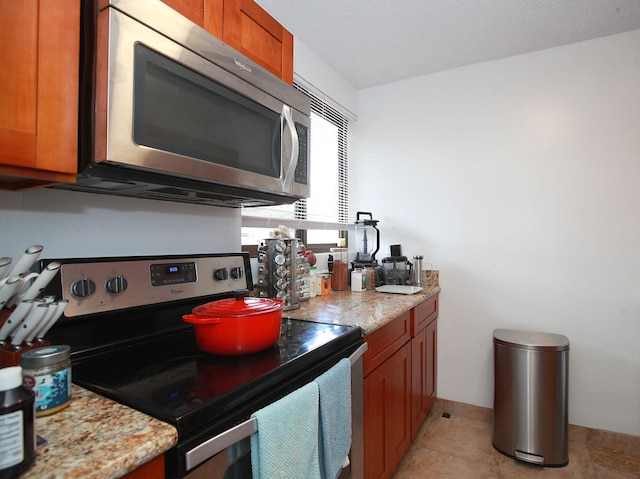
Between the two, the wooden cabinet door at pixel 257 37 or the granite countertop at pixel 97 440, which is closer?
the granite countertop at pixel 97 440

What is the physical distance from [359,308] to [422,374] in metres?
0.86

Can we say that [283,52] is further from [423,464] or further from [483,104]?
[423,464]

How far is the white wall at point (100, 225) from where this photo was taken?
0.96 metres

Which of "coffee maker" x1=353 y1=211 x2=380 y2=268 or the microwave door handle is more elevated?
the microwave door handle

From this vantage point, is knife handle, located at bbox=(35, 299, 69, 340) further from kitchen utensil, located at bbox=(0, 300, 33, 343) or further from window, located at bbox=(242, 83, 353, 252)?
window, located at bbox=(242, 83, 353, 252)

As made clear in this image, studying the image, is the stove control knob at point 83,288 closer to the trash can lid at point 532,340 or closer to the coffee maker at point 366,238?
the coffee maker at point 366,238

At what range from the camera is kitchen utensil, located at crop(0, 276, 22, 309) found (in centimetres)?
76

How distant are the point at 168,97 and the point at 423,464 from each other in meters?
2.20

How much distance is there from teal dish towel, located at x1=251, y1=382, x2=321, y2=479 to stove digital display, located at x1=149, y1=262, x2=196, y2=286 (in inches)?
23.8

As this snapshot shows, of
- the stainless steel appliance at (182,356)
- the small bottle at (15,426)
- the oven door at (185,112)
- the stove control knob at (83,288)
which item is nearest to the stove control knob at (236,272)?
the stainless steel appliance at (182,356)

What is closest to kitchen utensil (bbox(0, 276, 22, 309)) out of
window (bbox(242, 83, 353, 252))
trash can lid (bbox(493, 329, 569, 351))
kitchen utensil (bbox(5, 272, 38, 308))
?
kitchen utensil (bbox(5, 272, 38, 308))

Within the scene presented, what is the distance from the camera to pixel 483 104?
2570 mm

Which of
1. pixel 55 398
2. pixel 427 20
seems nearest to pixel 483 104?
pixel 427 20

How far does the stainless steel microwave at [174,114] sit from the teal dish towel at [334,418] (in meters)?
0.64
